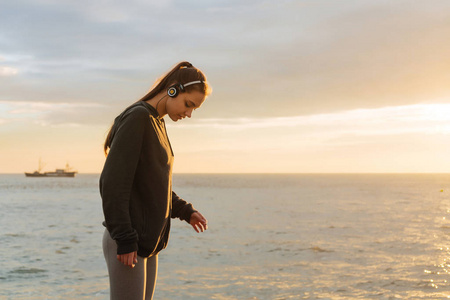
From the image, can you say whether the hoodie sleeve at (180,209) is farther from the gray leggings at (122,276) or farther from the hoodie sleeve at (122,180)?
the hoodie sleeve at (122,180)

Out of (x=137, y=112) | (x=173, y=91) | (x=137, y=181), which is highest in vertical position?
(x=173, y=91)

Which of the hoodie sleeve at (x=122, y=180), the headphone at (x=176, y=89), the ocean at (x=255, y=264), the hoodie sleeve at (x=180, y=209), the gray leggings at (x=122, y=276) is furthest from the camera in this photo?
the ocean at (x=255, y=264)

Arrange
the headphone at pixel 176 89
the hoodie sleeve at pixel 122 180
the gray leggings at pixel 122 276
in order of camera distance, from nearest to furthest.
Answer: the hoodie sleeve at pixel 122 180 < the gray leggings at pixel 122 276 < the headphone at pixel 176 89

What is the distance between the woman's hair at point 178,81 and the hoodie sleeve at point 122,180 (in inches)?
9.5

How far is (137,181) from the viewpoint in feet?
8.32

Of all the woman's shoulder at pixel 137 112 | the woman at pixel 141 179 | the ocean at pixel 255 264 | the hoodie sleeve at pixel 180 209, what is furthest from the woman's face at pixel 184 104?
the ocean at pixel 255 264

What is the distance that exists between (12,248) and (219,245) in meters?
7.99

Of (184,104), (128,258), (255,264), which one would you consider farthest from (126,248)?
(255,264)

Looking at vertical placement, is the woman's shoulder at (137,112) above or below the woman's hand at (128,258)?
above

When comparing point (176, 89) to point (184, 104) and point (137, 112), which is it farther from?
point (137, 112)

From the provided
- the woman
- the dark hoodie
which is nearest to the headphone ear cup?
the woman

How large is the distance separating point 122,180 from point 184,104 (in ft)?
1.86

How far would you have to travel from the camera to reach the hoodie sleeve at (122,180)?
7.85 feet

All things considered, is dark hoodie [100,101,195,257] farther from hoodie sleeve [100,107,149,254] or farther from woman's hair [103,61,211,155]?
woman's hair [103,61,211,155]
